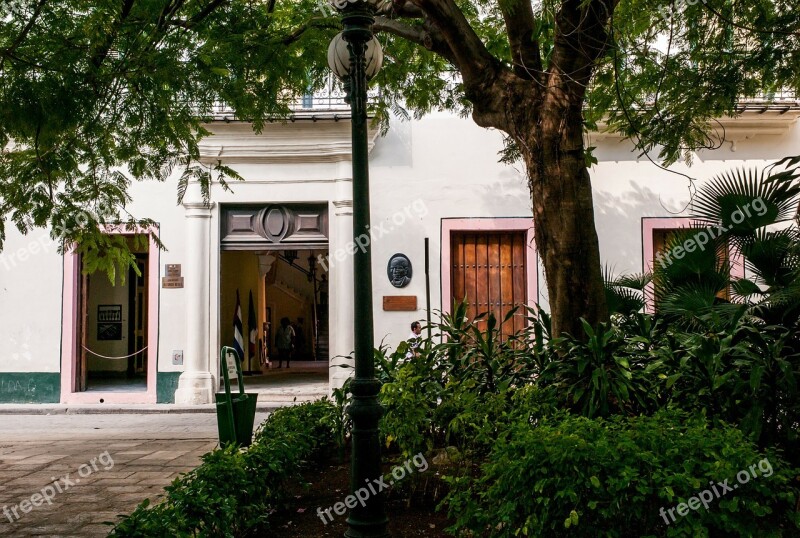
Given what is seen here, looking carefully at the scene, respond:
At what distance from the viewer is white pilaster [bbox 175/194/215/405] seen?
13.1 metres

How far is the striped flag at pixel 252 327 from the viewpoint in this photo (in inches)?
722

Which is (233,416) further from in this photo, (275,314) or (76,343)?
A: (275,314)

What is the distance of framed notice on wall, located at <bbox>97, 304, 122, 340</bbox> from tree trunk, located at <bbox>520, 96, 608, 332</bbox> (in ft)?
47.7

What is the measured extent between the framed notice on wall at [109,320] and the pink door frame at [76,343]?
4.53 m

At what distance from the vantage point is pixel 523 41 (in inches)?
254

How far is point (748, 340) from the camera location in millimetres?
4996

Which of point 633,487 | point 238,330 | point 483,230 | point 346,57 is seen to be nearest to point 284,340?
point 238,330

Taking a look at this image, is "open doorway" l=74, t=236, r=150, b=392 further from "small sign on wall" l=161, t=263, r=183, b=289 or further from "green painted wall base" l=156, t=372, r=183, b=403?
"green painted wall base" l=156, t=372, r=183, b=403

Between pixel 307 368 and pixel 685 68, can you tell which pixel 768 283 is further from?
pixel 307 368

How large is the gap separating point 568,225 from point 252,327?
1400cm

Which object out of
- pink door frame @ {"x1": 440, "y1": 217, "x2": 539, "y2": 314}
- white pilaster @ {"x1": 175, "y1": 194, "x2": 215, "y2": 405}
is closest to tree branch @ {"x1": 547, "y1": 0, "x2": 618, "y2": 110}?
pink door frame @ {"x1": 440, "y1": 217, "x2": 539, "y2": 314}

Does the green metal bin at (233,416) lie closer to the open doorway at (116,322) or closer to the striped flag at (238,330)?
the striped flag at (238,330)

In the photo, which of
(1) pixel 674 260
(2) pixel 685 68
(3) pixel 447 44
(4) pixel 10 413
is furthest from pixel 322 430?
(4) pixel 10 413

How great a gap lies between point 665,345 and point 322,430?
3065 mm
